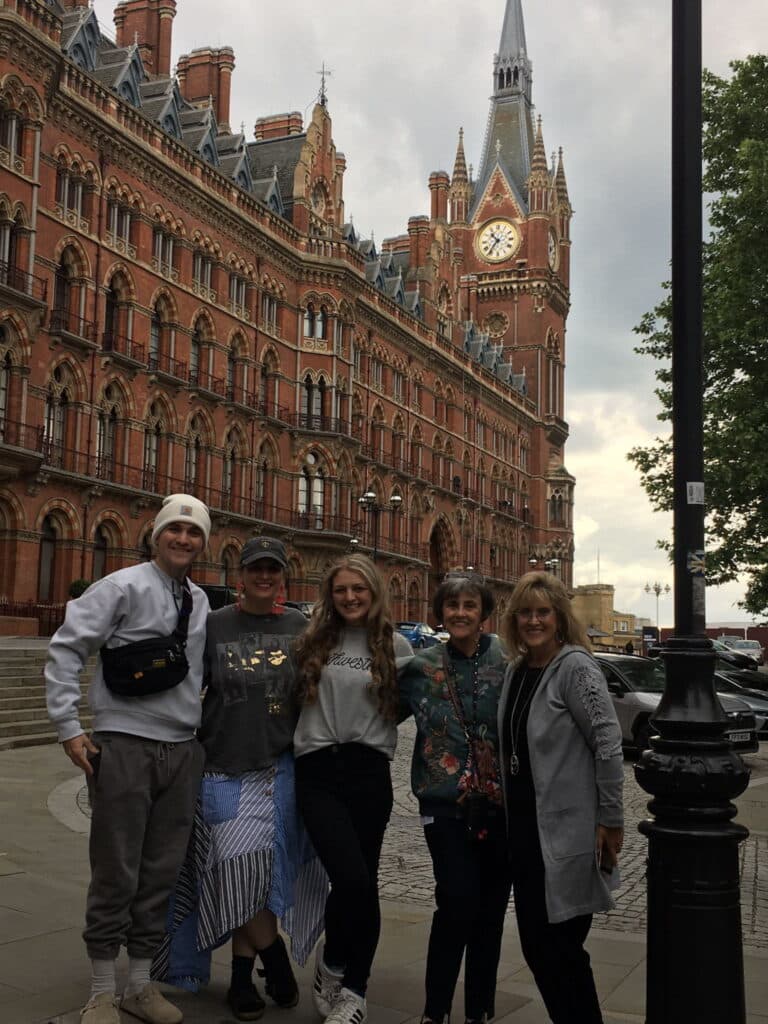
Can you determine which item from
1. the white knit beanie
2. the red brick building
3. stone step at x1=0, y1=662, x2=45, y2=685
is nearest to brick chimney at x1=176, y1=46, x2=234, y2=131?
the red brick building

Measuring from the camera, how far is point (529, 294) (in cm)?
7619

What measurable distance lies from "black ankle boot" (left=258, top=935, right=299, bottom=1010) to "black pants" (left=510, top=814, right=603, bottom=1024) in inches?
44.5

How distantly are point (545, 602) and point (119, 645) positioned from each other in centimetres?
182

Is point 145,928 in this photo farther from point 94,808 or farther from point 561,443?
point 561,443

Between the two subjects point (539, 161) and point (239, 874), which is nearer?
point (239, 874)

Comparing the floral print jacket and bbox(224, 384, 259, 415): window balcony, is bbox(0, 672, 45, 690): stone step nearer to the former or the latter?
the floral print jacket

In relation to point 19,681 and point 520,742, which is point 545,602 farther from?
point 19,681

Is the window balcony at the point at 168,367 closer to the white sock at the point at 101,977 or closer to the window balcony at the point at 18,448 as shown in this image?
the window balcony at the point at 18,448

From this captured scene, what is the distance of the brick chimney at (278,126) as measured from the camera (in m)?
49.2

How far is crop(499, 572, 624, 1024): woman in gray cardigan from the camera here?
4211mm

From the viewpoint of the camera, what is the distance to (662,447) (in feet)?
91.7

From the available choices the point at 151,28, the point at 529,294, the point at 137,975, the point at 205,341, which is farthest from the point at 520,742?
the point at 529,294

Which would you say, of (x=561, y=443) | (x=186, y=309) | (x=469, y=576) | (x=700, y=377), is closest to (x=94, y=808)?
(x=469, y=576)

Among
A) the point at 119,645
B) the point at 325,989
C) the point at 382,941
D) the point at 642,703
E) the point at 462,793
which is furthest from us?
the point at 642,703
